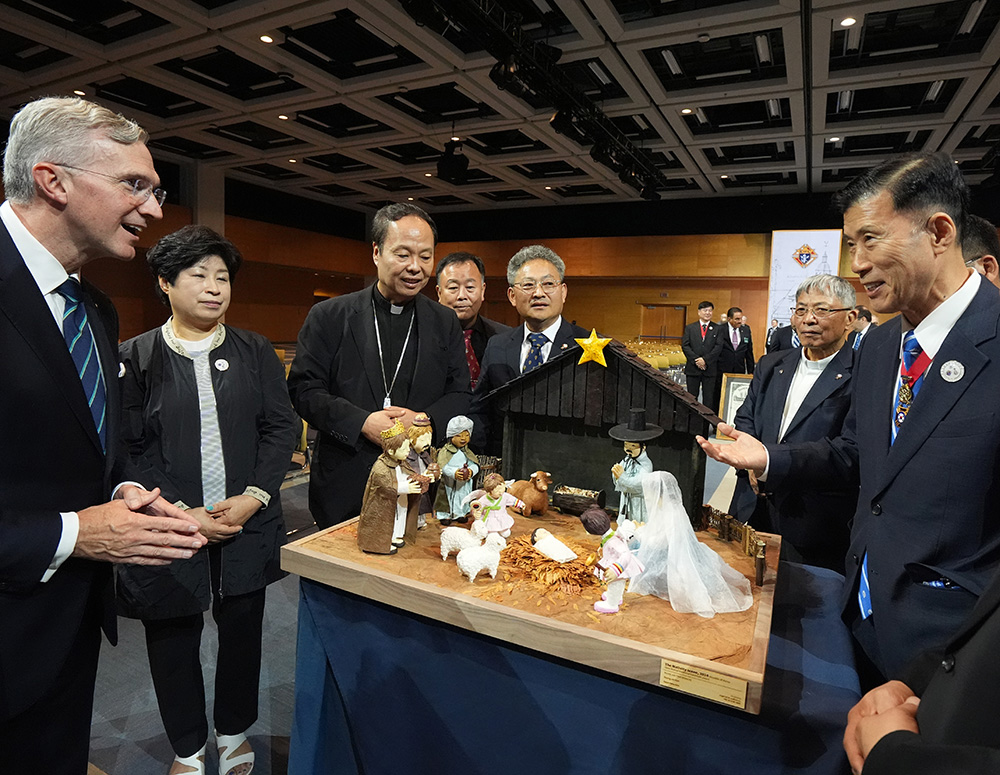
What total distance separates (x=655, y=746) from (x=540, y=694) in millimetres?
244

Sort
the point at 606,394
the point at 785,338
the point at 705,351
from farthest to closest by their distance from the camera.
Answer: the point at 705,351, the point at 785,338, the point at 606,394

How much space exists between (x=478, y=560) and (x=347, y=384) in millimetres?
1101

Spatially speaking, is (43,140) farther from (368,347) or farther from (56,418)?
(368,347)

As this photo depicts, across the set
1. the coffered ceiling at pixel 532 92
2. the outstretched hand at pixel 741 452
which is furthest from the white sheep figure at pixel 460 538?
the coffered ceiling at pixel 532 92

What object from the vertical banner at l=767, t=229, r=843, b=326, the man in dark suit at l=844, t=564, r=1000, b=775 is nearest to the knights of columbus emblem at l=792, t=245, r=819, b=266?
the vertical banner at l=767, t=229, r=843, b=326

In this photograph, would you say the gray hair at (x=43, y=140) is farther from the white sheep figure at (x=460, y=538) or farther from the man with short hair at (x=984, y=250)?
the man with short hair at (x=984, y=250)

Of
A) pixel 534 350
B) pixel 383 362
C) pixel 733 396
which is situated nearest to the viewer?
pixel 383 362

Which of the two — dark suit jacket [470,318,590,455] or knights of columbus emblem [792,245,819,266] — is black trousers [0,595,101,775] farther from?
knights of columbus emblem [792,245,819,266]

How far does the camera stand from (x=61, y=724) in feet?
4.39

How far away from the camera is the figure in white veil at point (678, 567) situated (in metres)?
1.25

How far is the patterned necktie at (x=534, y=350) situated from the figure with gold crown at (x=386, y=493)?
3.98 ft

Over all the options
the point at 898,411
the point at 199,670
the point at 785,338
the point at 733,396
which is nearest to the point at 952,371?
the point at 898,411

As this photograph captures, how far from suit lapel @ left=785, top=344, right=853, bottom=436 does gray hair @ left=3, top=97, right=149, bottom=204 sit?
2285 millimetres

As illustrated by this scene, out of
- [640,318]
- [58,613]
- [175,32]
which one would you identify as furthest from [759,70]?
[640,318]
